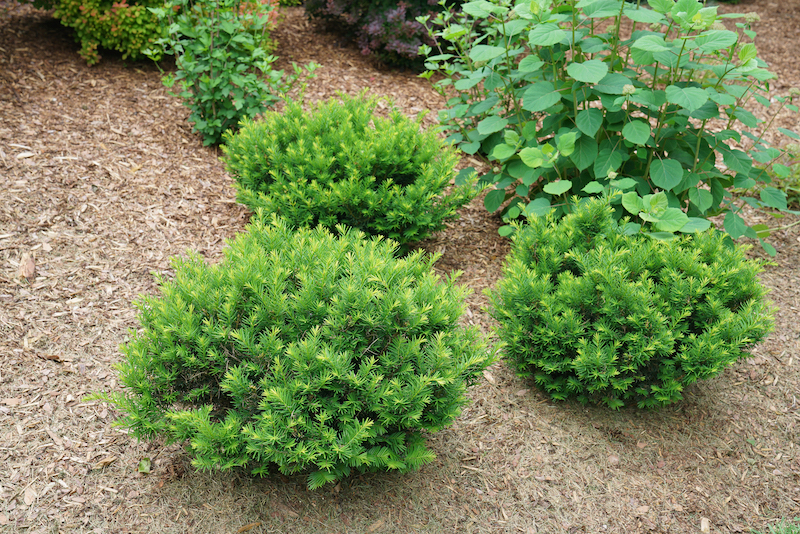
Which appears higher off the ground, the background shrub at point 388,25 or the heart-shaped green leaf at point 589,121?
the heart-shaped green leaf at point 589,121

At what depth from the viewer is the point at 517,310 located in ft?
8.98

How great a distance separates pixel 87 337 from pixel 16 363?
12.4 inches

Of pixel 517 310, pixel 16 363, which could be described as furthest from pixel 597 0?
pixel 16 363

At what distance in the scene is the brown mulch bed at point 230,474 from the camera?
2.29 meters

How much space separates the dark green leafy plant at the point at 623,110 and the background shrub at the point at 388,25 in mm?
1568

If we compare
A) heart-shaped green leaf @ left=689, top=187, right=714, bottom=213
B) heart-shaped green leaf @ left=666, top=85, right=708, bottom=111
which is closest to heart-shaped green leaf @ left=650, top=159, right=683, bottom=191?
heart-shaped green leaf @ left=689, top=187, right=714, bottom=213

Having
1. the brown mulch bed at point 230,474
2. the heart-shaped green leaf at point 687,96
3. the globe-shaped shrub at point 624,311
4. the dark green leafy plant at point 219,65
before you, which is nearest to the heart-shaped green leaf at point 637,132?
the heart-shaped green leaf at point 687,96

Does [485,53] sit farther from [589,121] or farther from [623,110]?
[623,110]

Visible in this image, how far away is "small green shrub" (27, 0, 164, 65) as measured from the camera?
15.3ft

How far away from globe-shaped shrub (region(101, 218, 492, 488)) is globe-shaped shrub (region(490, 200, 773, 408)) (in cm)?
54

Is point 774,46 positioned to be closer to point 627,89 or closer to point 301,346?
point 627,89

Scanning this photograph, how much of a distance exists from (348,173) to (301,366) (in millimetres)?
1563

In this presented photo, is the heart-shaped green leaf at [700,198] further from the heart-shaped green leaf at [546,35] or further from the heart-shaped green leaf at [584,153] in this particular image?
the heart-shaped green leaf at [546,35]

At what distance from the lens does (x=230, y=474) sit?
2367 mm
